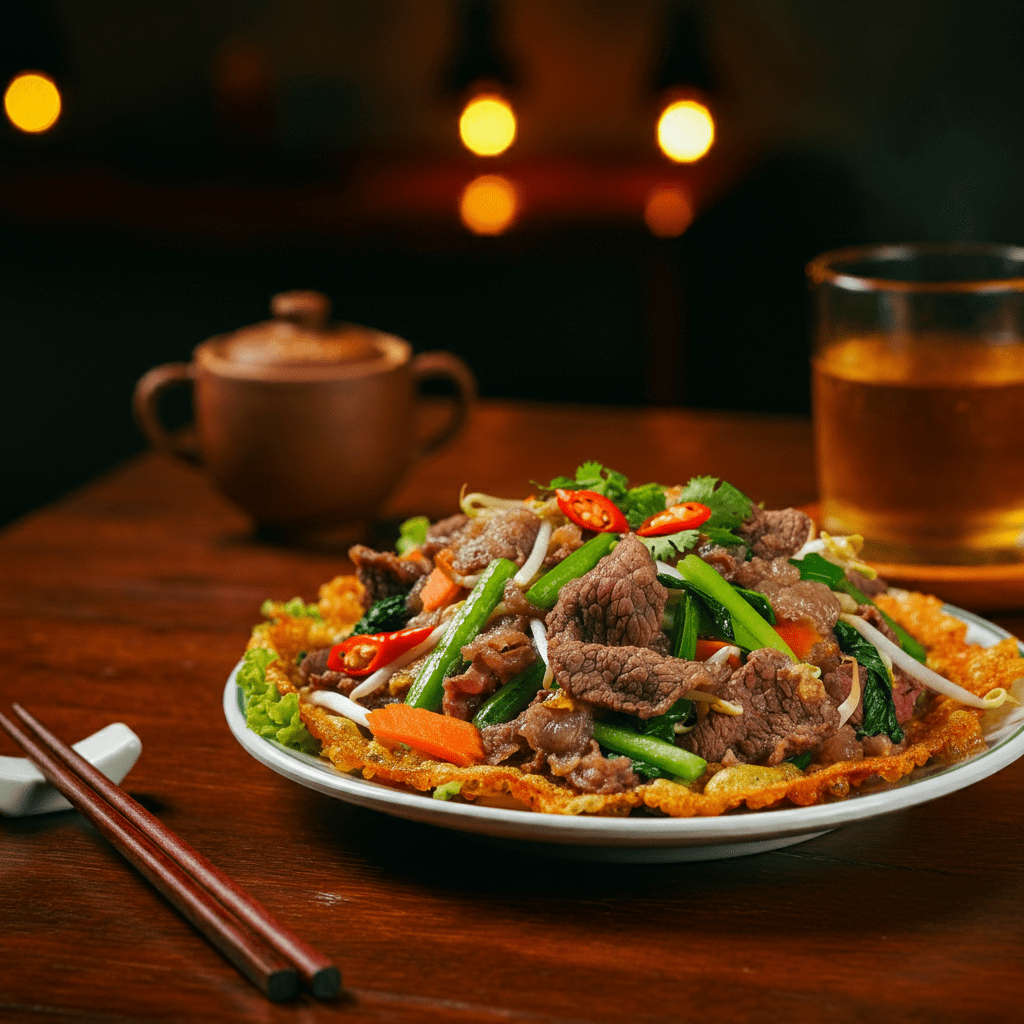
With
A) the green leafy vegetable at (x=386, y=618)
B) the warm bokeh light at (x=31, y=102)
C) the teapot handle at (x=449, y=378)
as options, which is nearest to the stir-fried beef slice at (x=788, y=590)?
the green leafy vegetable at (x=386, y=618)

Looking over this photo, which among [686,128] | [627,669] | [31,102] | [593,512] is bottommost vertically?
[627,669]

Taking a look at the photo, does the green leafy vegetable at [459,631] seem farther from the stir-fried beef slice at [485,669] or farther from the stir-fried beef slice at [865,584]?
the stir-fried beef slice at [865,584]

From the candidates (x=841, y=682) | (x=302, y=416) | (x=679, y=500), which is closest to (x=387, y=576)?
(x=679, y=500)

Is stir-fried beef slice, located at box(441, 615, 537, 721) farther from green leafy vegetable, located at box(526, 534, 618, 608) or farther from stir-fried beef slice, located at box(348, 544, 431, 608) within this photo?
stir-fried beef slice, located at box(348, 544, 431, 608)

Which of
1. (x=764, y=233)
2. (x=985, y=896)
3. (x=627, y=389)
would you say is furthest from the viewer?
(x=764, y=233)

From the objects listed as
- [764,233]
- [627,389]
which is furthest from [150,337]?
[764,233]

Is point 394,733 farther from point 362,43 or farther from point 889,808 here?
point 362,43

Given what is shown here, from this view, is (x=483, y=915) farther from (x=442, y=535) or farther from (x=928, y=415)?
(x=928, y=415)
